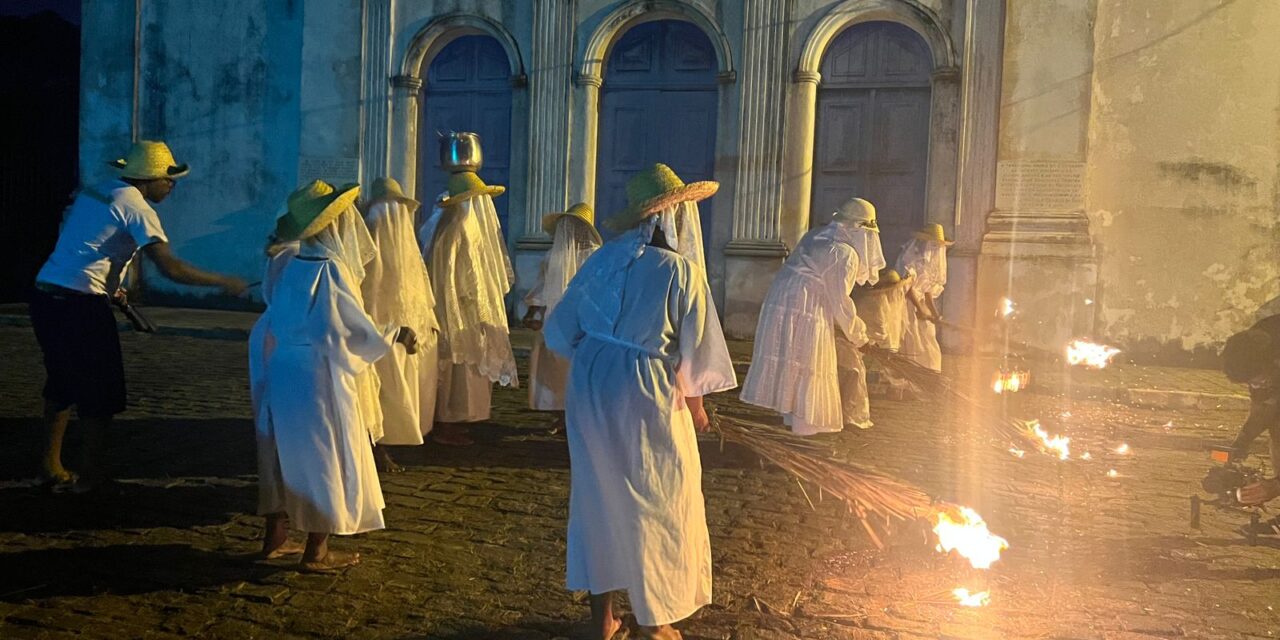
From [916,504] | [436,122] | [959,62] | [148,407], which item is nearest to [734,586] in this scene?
[916,504]

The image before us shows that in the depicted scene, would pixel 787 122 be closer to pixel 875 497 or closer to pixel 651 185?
pixel 875 497

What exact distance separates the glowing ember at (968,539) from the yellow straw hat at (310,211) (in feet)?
10.9

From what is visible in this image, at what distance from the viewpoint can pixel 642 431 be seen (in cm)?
368

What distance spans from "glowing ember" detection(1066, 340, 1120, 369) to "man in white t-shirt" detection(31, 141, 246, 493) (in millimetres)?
10844

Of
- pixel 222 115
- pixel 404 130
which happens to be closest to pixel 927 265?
pixel 404 130

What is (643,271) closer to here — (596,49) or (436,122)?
(596,49)

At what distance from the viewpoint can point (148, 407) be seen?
823 centimetres

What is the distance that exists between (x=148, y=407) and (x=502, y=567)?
4.98m

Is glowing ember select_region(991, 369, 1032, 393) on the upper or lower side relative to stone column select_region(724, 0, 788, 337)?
lower

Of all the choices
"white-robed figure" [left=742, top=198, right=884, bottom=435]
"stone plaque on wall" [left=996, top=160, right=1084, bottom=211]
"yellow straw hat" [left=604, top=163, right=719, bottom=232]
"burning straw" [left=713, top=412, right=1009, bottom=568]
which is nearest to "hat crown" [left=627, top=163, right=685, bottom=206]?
"yellow straw hat" [left=604, top=163, right=719, bottom=232]

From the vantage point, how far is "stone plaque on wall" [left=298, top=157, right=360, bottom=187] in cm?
1562

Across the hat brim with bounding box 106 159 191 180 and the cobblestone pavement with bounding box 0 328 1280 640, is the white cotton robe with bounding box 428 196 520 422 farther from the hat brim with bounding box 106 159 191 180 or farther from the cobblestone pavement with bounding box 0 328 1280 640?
the hat brim with bounding box 106 159 191 180

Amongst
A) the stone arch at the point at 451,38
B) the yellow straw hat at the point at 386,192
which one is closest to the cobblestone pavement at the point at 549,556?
the yellow straw hat at the point at 386,192

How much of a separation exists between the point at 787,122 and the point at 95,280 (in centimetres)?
1019
